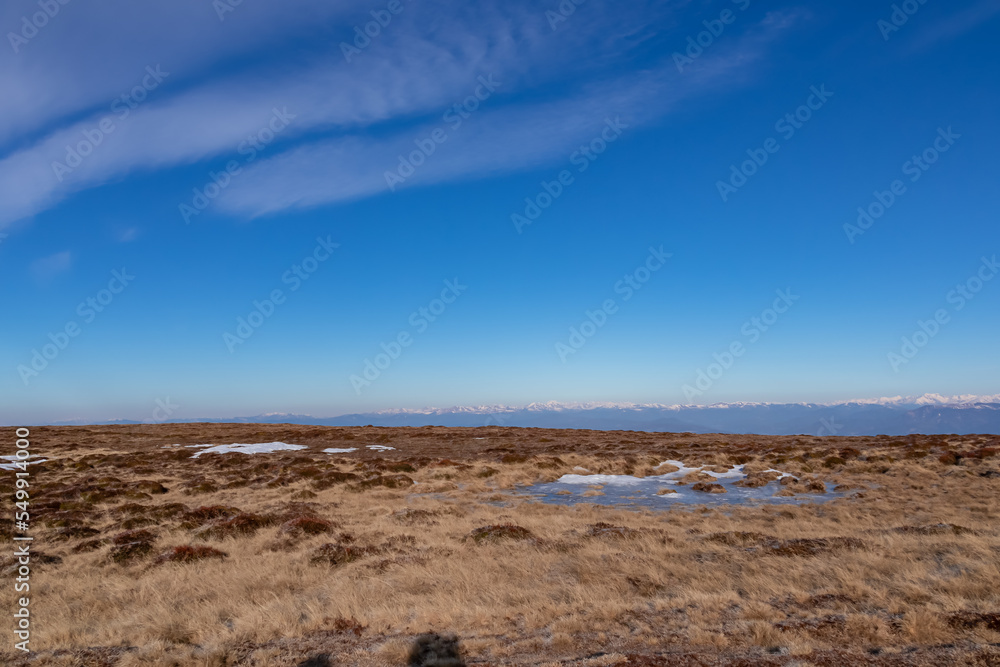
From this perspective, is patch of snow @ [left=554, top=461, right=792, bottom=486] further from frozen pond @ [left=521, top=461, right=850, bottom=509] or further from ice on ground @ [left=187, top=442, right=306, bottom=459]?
ice on ground @ [left=187, top=442, right=306, bottom=459]

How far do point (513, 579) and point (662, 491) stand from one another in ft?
56.4

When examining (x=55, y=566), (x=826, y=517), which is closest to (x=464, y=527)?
(x=55, y=566)

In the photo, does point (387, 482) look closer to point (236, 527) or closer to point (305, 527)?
point (236, 527)

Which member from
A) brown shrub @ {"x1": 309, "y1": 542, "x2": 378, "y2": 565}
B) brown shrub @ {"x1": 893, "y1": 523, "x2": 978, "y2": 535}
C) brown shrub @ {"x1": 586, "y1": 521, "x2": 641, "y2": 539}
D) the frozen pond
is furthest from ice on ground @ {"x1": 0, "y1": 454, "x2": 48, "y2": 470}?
brown shrub @ {"x1": 893, "y1": 523, "x2": 978, "y2": 535}

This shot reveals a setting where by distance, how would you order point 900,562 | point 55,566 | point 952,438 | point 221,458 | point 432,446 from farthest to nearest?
point 432,446, point 952,438, point 221,458, point 55,566, point 900,562

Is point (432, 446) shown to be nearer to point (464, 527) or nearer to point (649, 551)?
point (464, 527)

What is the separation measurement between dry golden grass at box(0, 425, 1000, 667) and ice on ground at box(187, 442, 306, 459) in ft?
71.4

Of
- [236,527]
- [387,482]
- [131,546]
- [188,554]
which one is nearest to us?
[188,554]

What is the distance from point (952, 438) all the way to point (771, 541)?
47.3m

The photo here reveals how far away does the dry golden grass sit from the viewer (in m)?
7.87

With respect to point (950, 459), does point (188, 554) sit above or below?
below

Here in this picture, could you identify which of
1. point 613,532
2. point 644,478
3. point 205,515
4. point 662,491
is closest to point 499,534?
point 613,532

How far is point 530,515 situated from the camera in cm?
2092

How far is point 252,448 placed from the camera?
50.6 m
